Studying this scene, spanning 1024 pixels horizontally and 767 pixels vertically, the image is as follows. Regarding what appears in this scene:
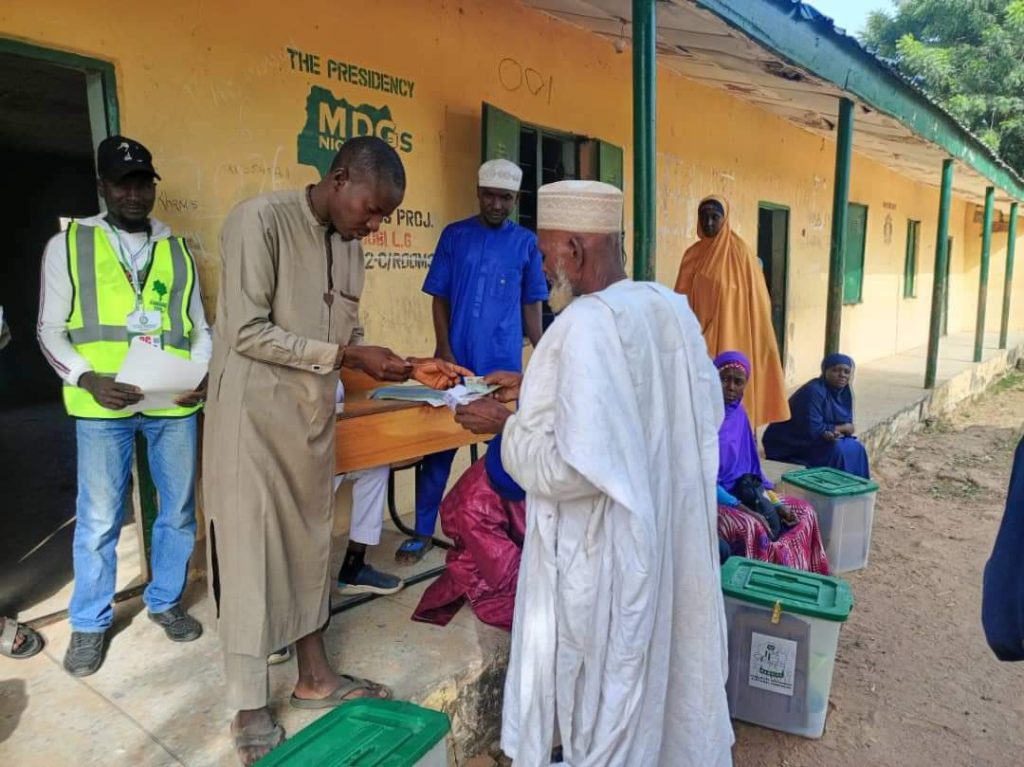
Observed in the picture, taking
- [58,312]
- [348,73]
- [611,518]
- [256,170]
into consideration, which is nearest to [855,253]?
[348,73]

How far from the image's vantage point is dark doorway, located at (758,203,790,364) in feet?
28.3

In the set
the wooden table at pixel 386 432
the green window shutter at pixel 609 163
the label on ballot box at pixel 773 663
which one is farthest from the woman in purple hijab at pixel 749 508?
the green window shutter at pixel 609 163

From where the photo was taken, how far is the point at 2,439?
6.30 metres

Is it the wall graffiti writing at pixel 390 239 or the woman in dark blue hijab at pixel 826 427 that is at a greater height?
the wall graffiti writing at pixel 390 239

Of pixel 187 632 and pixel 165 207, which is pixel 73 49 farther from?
pixel 187 632

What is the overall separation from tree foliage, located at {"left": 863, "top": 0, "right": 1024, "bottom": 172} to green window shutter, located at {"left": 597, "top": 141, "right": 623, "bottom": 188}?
14535mm

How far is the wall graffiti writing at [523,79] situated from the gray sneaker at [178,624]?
3.46m

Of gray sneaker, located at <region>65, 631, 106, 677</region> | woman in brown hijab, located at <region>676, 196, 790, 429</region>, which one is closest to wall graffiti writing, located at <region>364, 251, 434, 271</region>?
woman in brown hijab, located at <region>676, 196, 790, 429</region>

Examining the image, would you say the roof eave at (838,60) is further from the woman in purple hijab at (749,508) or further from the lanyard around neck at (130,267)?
the lanyard around neck at (130,267)

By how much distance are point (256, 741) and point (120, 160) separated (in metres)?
1.81

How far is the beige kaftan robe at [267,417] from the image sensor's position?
1999 mm

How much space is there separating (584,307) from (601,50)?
4.34 metres

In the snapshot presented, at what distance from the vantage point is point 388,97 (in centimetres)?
396

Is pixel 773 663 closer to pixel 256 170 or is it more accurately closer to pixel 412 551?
pixel 412 551
